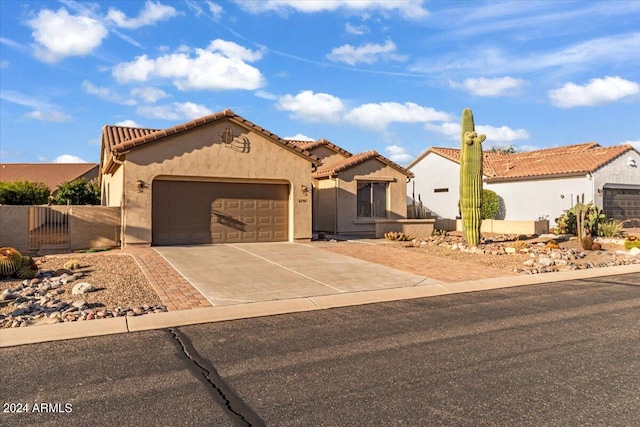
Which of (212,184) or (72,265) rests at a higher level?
(212,184)

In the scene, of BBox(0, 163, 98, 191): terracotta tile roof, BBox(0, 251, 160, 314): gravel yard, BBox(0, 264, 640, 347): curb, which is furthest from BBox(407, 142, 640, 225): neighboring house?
BBox(0, 163, 98, 191): terracotta tile roof

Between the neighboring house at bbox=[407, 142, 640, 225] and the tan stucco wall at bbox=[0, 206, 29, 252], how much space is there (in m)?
22.8

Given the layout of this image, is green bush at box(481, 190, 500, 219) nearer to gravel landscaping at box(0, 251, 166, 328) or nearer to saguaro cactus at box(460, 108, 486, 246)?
saguaro cactus at box(460, 108, 486, 246)

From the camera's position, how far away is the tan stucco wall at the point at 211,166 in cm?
1581

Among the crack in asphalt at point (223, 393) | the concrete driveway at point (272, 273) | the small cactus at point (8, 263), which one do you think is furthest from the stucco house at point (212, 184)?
the crack in asphalt at point (223, 393)

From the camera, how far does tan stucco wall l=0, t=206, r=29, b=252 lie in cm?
1489

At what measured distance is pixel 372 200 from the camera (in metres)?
23.2

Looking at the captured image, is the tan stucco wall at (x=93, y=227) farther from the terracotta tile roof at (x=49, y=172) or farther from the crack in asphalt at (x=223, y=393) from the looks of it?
the terracotta tile roof at (x=49, y=172)

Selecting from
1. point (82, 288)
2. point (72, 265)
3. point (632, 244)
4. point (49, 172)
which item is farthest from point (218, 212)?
point (49, 172)

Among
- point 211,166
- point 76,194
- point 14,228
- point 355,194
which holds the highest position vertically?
point 211,166

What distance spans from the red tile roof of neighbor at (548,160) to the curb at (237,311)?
15.7m

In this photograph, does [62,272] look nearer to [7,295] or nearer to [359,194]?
[7,295]

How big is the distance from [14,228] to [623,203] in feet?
92.7

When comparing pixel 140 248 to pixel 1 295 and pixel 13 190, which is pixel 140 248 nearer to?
pixel 1 295
